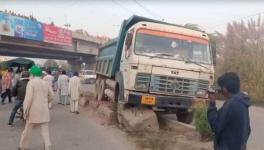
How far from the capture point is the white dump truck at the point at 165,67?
36.3 ft

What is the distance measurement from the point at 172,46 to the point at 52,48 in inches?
1644

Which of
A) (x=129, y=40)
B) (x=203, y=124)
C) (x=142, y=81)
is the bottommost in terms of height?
(x=203, y=124)

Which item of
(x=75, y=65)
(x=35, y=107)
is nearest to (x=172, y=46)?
(x=35, y=107)

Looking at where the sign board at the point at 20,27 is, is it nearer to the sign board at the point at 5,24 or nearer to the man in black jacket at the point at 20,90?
the sign board at the point at 5,24

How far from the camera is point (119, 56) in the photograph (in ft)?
45.5

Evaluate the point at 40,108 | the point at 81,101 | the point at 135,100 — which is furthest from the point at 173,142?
the point at 81,101

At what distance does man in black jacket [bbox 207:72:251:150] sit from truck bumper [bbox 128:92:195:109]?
6.51 metres

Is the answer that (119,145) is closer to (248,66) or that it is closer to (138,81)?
(138,81)

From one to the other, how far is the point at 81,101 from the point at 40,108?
37.1 feet

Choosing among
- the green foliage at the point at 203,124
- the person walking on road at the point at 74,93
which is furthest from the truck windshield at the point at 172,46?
the person walking on road at the point at 74,93

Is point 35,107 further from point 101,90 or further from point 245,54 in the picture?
point 245,54

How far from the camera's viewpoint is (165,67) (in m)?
11.2

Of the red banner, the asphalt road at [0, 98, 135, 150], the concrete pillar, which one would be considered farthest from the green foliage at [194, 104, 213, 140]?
the concrete pillar

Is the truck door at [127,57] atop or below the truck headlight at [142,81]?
atop
